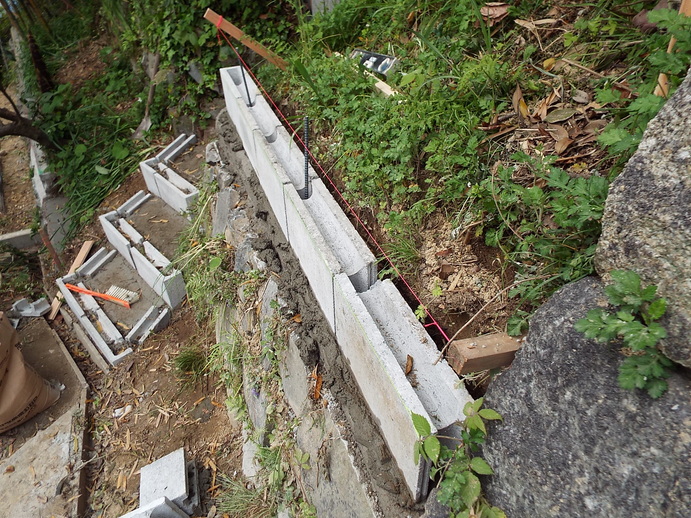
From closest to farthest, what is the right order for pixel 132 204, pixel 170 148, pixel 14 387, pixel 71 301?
pixel 14 387 < pixel 71 301 < pixel 132 204 < pixel 170 148

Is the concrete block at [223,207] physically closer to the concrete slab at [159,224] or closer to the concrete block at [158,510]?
the concrete slab at [159,224]

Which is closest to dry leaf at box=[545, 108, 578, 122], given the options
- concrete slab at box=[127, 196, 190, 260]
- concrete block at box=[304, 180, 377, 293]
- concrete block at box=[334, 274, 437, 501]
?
concrete block at box=[304, 180, 377, 293]

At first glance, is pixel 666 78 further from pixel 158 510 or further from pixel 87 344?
pixel 87 344

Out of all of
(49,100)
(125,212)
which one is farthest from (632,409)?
(49,100)

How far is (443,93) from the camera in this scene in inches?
110

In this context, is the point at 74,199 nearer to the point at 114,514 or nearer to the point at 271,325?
the point at 114,514

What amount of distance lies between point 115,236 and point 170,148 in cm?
145

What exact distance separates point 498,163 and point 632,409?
55.1 inches

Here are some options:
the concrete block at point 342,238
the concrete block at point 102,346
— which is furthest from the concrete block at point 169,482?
the concrete block at point 342,238

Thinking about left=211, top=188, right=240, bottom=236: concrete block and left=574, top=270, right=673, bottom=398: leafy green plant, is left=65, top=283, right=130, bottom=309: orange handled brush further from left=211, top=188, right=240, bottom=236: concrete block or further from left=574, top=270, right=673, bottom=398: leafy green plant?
→ left=574, top=270, right=673, bottom=398: leafy green plant

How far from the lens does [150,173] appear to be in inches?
249

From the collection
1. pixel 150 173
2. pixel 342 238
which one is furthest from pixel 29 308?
pixel 342 238

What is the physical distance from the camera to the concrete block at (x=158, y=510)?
365cm

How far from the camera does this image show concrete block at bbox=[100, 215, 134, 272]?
603 centimetres
